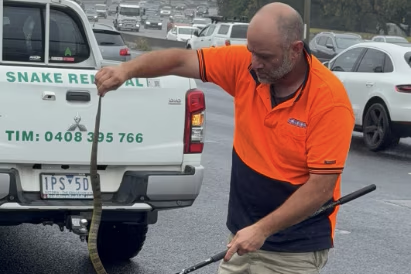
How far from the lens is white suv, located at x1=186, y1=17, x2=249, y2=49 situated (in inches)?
1426

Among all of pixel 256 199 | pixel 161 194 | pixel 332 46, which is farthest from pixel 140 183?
pixel 332 46

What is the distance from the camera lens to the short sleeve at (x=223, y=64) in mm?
3879

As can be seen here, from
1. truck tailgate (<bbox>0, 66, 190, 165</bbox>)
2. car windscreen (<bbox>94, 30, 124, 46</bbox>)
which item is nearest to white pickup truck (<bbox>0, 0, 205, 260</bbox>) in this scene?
truck tailgate (<bbox>0, 66, 190, 165</bbox>)

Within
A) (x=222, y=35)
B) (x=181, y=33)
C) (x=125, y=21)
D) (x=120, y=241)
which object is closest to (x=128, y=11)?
(x=125, y=21)

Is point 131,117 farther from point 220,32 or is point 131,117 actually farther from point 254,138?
point 220,32

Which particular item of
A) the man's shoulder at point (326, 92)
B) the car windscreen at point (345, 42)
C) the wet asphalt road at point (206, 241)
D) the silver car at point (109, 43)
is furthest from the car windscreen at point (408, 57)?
the car windscreen at point (345, 42)

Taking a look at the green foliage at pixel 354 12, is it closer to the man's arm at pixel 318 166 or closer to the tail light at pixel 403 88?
the tail light at pixel 403 88

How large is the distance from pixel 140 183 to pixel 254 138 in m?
2.46

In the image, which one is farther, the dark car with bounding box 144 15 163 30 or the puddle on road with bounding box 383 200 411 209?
the dark car with bounding box 144 15 163 30

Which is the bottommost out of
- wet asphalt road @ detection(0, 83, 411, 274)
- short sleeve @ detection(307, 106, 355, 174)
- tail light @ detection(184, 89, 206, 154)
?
wet asphalt road @ detection(0, 83, 411, 274)

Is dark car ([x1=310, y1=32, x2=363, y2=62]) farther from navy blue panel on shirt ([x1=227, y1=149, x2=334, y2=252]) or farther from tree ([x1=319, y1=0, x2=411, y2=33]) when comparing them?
tree ([x1=319, y1=0, x2=411, y2=33])

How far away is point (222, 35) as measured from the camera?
122 feet

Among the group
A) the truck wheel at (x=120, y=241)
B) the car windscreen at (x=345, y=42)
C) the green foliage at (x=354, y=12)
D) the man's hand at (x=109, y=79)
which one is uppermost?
the man's hand at (x=109, y=79)

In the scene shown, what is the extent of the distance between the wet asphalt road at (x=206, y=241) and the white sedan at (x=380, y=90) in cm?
279
